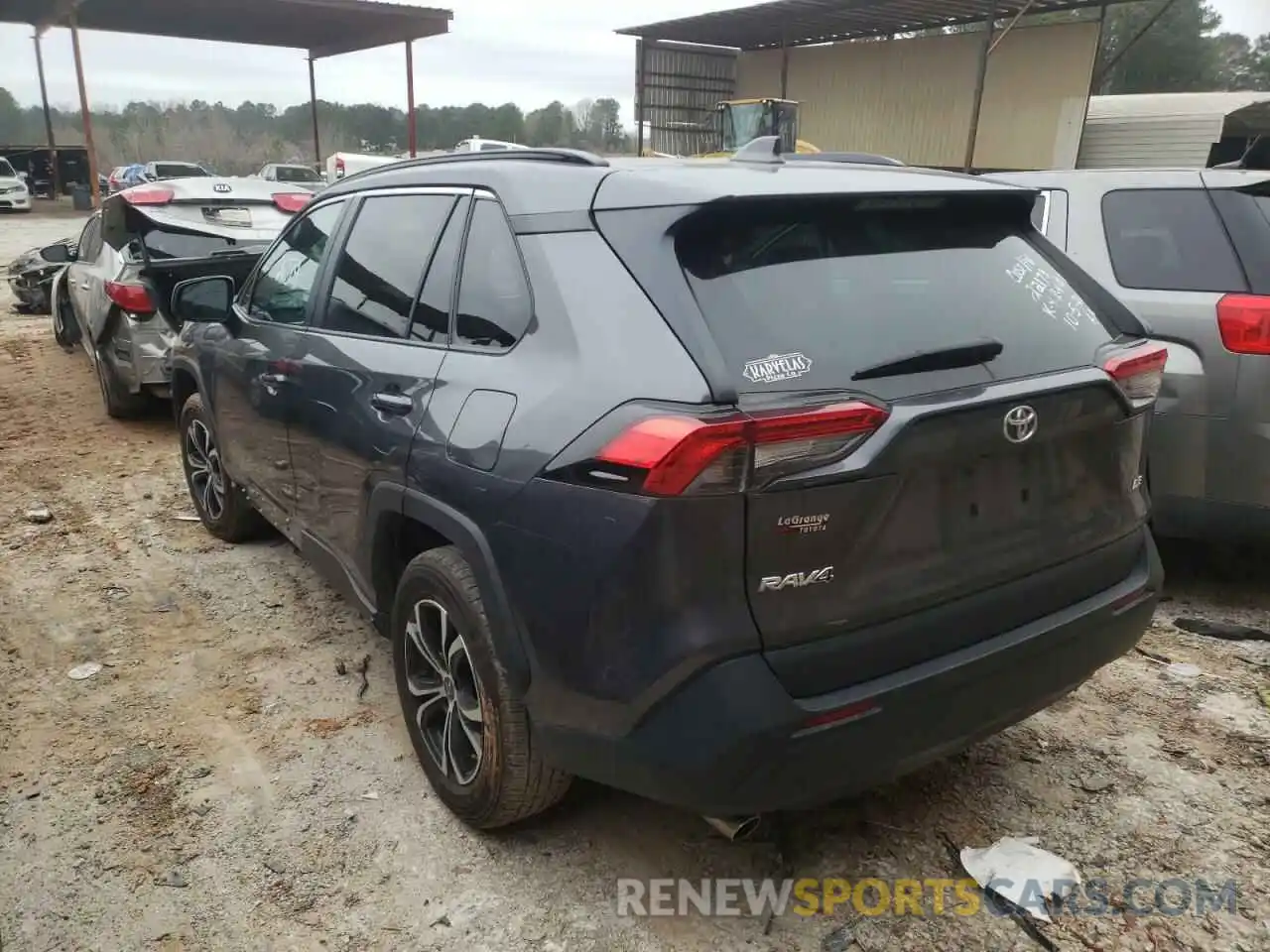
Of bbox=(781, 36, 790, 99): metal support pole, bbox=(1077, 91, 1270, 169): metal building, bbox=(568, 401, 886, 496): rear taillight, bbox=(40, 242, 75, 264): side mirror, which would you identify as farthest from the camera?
bbox=(781, 36, 790, 99): metal support pole

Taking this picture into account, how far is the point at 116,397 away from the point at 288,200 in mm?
2080

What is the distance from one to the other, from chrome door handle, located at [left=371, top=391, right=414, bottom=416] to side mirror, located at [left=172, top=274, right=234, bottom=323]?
5.92 feet

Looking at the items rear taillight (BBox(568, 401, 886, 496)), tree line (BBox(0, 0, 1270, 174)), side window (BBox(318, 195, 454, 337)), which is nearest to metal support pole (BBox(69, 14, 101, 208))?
tree line (BBox(0, 0, 1270, 174))

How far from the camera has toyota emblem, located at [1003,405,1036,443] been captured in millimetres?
2047

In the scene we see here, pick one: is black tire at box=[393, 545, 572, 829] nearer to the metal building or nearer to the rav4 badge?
the rav4 badge

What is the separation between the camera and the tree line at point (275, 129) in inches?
2021

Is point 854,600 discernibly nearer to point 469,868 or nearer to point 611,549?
point 611,549

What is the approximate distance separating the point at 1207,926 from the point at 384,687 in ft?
8.56

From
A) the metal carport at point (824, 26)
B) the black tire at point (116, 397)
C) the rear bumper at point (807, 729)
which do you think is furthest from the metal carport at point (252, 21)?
the rear bumper at point (807, 729)

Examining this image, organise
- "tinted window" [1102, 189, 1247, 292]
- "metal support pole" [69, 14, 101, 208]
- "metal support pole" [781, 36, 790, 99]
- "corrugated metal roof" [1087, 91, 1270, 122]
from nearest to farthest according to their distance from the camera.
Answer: "tinted window" [1102, 189, 1247, 292]
"corrugated metal roof" [1087, 91, 1270, 122]
"metal support pole" [781, 36, 790, 99]
"metal support pole" [69, 14, 101, 208]

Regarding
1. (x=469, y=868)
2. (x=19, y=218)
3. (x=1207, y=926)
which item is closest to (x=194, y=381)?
(x=469, y=868)

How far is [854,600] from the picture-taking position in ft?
6.32

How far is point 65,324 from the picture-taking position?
30.7ft

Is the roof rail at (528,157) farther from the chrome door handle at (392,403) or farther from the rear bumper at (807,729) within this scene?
the rear bumper at (807,729)
